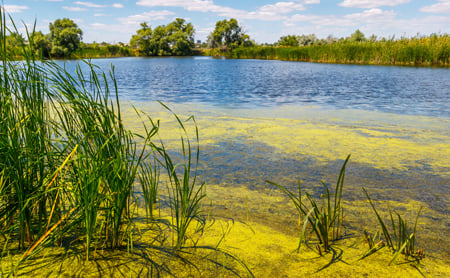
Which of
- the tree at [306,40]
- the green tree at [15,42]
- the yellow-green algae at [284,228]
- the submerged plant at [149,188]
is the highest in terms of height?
the tree at [306,40]

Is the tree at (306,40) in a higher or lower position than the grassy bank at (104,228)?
higher

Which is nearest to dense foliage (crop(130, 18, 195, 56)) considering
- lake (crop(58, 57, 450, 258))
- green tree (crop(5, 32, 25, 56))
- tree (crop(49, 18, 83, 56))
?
tree (crop(49, 18, 83, 56))

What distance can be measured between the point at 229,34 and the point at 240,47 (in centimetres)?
1418

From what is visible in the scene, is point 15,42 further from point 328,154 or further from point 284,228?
point 328,154

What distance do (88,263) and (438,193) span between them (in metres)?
1.95

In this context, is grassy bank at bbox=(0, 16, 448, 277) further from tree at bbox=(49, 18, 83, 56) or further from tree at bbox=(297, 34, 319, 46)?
tree at bbox=(297, 34, 319, 46)

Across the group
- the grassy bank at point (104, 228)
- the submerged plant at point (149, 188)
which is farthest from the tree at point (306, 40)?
the grassy bank at point (104, 228)

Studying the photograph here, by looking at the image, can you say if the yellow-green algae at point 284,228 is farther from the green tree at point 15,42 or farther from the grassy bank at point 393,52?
the grassy bank at point 393,52

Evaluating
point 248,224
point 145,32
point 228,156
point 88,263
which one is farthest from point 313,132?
point 145,32

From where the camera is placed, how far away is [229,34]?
53.7m

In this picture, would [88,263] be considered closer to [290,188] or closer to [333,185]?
[290,188]

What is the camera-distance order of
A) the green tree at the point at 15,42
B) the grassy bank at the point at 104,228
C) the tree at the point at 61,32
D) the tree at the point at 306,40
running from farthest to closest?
the tree at the point at 306,40 < the tree at the point at 61,32 < the green tree at the point at 15,42 < the grassy bank at the point at 104,228

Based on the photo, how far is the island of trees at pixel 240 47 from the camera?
709 centimetres

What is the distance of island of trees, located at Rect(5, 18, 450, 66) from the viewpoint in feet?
23.2
